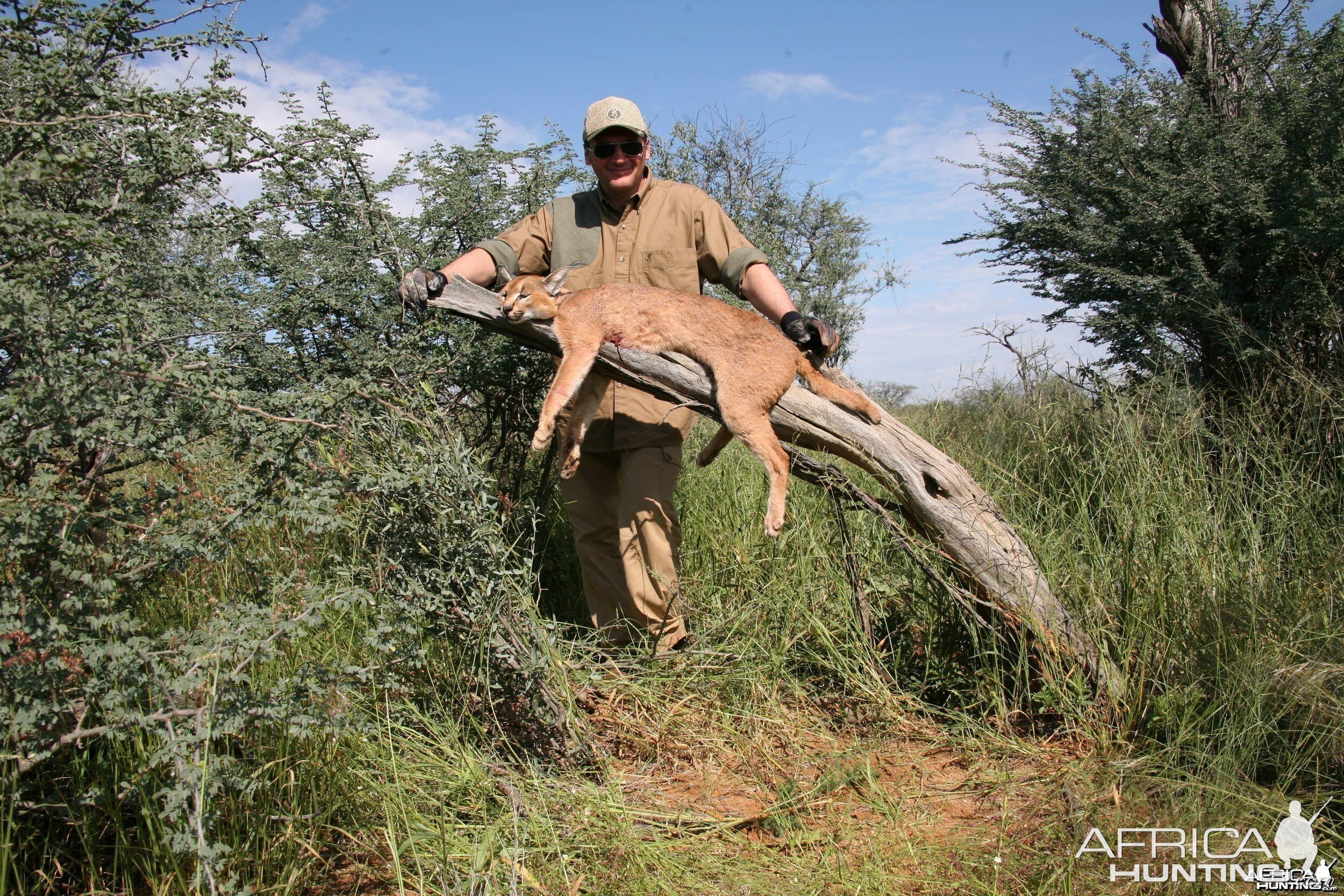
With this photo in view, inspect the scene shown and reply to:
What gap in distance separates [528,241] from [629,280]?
0.66 m

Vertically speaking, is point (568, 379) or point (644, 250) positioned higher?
point (644, 250)

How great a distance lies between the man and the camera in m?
4.51

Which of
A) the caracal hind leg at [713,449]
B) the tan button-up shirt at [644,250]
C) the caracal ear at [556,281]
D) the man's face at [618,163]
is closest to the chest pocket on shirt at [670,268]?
the tan button-up shirt at [644,250]

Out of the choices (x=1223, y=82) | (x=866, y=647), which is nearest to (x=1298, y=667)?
(x=866, y=647)

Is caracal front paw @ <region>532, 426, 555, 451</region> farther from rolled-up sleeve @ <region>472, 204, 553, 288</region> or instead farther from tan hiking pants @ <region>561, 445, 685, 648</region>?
rolled-up sleeve @ <region>472, 204, 553, 288</region>

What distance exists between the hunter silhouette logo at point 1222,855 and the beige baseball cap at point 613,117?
396 centimetres

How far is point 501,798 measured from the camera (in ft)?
9.94

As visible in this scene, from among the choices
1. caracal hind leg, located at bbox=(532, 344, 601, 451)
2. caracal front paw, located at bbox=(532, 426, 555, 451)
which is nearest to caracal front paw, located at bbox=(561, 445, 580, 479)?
caracal hind leg, located at bbox=(532, 344, 601, 451)

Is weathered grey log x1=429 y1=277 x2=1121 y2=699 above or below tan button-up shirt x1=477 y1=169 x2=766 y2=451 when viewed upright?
below

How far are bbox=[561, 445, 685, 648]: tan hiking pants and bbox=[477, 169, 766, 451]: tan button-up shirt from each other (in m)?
0.17

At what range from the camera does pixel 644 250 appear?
4.83m

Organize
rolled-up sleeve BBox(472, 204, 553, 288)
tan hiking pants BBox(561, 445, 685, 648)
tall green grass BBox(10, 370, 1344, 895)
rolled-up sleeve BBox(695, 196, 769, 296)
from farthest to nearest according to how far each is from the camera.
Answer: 1. rolled-up sleeve BBox(472, 204, 553, 288)
2. rolled-up sleeve BBox(695, 196, 769, 296)
3. tan hiking pants BBox(561, 445, 685, 648)
4. tall green grass BBox(10, 370, 1344, 895)

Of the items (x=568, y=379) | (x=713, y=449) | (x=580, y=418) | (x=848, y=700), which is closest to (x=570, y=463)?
(x=580, y=418)

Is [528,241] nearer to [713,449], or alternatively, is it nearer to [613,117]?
[613,117]
